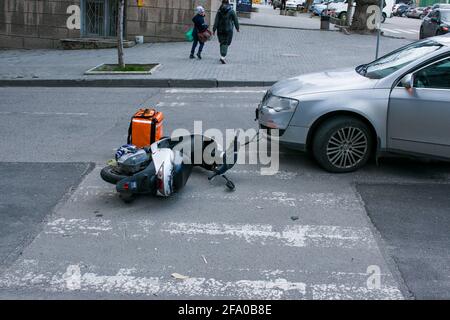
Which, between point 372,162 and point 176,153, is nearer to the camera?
point 176,153

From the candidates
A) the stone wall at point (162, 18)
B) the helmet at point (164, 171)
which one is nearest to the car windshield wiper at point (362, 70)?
the helmet at point (164, 171)

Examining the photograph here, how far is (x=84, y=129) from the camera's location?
9414 millimetres

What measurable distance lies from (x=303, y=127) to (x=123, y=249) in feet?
9.52

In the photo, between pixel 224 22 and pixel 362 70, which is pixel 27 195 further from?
pixel 224 22

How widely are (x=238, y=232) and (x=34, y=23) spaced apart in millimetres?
18679

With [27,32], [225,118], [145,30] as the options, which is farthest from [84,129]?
[27,32]

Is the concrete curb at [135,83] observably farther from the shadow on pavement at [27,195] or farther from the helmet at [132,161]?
the helmet at [132,161]

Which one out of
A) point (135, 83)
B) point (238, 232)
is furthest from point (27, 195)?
point (135, 83)

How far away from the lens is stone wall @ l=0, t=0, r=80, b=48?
21281 mm

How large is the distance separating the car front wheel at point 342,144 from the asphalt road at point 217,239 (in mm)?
159

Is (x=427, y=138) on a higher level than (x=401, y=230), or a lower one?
higher

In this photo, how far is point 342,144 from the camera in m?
A: 6.95

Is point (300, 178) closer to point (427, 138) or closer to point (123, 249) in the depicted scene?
point (427, 138)

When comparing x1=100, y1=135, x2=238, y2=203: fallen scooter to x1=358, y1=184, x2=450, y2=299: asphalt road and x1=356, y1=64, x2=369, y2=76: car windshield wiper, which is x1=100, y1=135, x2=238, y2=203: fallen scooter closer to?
x1=358, y1=184, x2=450, y2=299: asphalt road
